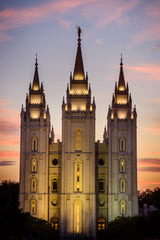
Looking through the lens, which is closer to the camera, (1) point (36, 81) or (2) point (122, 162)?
(2) point (122, 162)

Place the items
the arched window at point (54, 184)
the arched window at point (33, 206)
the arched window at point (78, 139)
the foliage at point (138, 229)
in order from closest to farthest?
the foliage at point (138, 229) < the arched window at point (33, 206) < the arched window at point (78, 139) < the arched window at point (54, 184)

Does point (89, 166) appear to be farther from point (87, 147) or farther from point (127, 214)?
point (127, 214)

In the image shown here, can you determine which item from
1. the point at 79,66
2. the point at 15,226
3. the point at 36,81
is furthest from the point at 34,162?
the point at 15,226

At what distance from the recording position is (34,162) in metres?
79.0

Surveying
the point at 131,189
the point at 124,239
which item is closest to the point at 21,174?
the point at 131,189

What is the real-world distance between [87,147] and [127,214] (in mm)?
11098

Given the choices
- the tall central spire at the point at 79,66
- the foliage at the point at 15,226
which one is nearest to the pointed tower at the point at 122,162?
the tall central spire at the point at 79,66

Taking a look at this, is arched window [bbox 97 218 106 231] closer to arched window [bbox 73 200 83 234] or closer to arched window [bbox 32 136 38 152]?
arched window [bbox 73 200 83 234]

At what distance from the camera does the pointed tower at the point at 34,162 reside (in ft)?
255

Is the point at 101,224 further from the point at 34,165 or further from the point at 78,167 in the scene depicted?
the point at 34,165

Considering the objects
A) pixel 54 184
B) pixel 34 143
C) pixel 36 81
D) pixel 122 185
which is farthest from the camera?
pixel 36 81

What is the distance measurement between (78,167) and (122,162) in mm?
6413

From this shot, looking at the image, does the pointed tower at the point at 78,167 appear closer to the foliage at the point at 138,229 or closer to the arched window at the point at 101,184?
the arched window at the point at 101,184

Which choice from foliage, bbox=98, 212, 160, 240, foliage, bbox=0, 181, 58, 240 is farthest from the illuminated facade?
foliage, bbox=0, 181, 58, 240
